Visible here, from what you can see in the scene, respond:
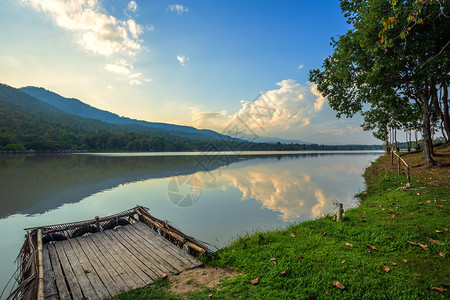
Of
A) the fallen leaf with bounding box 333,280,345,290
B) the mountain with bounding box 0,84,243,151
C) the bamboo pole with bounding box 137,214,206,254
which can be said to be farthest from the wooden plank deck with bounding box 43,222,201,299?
the mountain with bounding box 0,84,243,151

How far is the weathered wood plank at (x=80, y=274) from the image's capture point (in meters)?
5.36

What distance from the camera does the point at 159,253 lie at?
7496 millimetres

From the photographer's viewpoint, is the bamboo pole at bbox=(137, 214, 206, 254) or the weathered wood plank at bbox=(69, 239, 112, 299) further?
the bamboo pole at bbox=(137, 214, 206, 254)

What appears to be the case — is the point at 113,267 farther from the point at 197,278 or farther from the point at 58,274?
the point at 197,278

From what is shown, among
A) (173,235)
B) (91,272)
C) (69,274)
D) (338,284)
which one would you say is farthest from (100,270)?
(338,284)

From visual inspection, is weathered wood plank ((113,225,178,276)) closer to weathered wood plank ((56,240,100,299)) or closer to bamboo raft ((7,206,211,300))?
bamboo raft ((7,206,211,300))

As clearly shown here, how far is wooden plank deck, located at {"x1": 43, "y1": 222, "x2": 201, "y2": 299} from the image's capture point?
560 centimetres

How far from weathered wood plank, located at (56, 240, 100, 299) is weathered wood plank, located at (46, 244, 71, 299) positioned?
304mm

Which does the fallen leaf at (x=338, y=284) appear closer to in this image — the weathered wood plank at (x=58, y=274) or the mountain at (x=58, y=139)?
the weathered wood plank at (x=58, y=274)

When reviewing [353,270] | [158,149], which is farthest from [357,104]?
[158,149]

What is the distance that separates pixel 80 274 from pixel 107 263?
80 centimetres

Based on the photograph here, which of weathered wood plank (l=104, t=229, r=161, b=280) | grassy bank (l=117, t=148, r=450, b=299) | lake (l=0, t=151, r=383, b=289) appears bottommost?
lake (l=0, t=151, r=383, b=289)

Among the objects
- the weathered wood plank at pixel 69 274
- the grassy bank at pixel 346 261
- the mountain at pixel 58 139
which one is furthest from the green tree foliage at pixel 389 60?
the mountain at pixel 58 139

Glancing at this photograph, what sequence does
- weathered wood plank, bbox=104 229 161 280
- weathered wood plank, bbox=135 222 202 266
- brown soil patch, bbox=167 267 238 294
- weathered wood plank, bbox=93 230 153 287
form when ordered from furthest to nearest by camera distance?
weathered wood plank, bbox=135 222 202 266
weathered wood plank, bbox=104 229 161 280
weathered wood plank, bbox=93 230 153 287
brown soil patch, bbox=167 267 238 294
